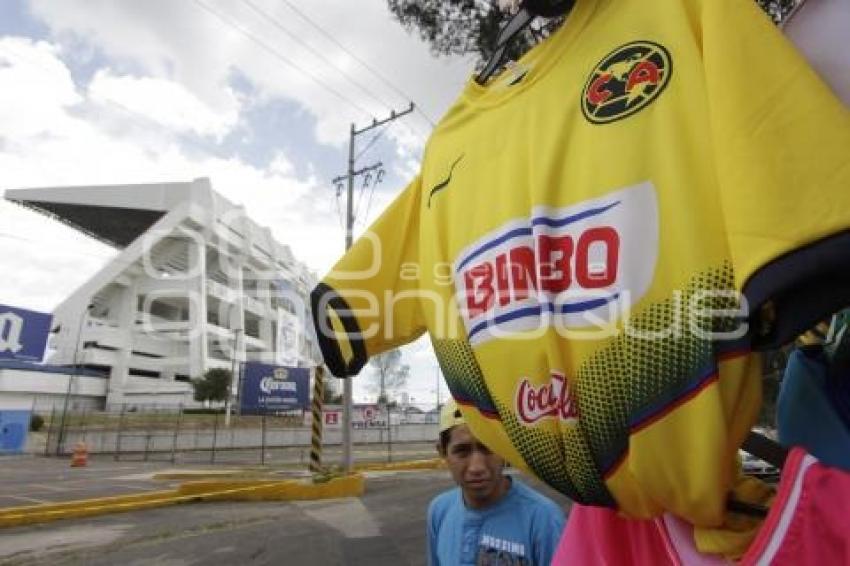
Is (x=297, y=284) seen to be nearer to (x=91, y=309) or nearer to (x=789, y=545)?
(x=91, y=309)

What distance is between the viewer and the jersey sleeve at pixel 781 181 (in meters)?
0.67

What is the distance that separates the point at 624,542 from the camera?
41.4 inches

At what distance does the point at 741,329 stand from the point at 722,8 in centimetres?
43

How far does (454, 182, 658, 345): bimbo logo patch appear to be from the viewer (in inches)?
34.4

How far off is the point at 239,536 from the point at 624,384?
9153 millimetres

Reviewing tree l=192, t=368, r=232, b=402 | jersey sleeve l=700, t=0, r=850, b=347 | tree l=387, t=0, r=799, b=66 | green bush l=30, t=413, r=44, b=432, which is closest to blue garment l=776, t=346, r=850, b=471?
jersey sleeve l=700, t=0, r=850, b=347

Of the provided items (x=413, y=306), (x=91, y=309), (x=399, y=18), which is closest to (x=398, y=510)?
(x=399, y=18)

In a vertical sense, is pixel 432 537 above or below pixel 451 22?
below

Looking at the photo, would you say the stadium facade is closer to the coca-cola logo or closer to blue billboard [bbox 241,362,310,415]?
blue billboard [bbox 241,362,310,415]

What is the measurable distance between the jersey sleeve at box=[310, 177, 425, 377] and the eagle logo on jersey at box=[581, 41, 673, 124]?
0.64 metres

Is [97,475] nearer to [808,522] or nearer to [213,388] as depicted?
[808,522]

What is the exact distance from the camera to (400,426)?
3797 centimetres

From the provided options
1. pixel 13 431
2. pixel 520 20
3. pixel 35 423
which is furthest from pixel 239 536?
pixel 35 423

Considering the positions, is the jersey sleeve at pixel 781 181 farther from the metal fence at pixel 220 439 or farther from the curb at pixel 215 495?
the metal fence at pixel 220 439
